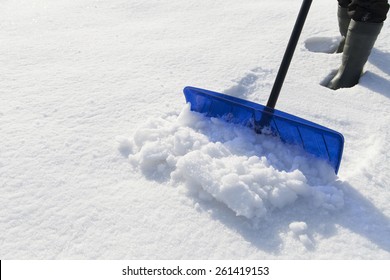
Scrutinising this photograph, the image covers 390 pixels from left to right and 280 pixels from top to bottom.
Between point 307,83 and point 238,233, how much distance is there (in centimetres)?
99

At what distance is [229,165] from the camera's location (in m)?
1.34

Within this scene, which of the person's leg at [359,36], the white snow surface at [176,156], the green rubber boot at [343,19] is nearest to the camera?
the white snow surface at [176,156]

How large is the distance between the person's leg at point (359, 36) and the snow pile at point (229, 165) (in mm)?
706

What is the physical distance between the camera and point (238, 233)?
4.00ft

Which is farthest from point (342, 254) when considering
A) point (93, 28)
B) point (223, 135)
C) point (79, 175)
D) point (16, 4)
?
point (16, 4)

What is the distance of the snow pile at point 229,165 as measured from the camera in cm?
126

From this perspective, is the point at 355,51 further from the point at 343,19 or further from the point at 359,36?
the point at 343,19

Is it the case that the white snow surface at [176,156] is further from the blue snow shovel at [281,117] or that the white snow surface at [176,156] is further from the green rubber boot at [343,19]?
the green rubber boot at [343,19]

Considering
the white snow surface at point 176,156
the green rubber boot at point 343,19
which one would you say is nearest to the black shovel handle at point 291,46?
the white snow surface at point 176,156

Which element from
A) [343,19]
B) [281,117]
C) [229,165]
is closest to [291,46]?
[281,117]

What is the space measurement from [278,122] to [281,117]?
33 millimetres

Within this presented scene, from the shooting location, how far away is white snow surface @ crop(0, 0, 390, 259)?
1.20 m

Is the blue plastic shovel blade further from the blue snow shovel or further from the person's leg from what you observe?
the person's leg

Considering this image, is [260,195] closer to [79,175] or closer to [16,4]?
[79,175]
